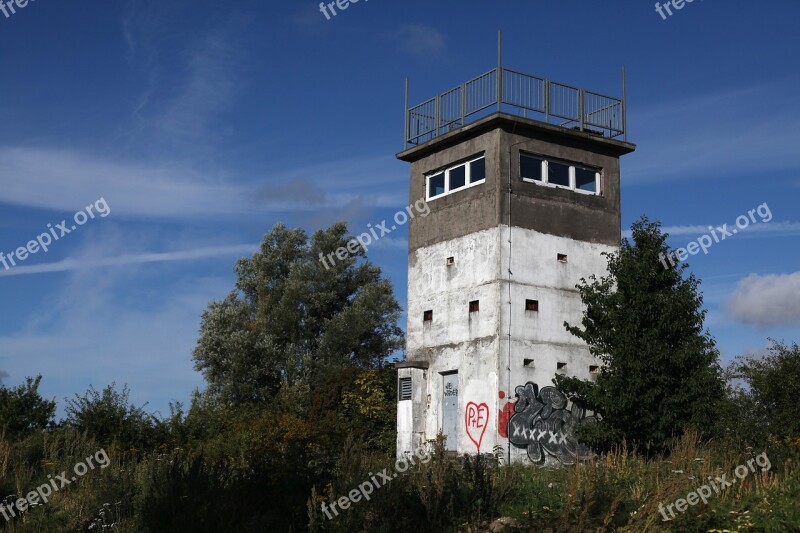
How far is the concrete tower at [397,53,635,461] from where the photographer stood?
90.5ft

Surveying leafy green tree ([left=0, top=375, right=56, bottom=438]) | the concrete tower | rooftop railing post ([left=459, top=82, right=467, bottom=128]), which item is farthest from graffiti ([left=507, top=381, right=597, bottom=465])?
leafy green tree ([left=0, top=375, right=56, bottom=438])

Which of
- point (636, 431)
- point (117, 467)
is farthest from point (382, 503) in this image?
point (636, 431)

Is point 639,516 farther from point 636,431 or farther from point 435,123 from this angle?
point 435,123

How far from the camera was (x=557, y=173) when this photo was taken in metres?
29.8

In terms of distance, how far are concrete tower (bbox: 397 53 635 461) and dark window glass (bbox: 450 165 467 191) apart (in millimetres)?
34

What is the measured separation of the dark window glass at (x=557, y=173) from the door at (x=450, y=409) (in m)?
7.11

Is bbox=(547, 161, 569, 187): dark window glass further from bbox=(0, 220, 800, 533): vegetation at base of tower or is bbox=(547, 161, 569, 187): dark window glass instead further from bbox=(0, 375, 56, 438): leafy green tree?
bbox=(0, 375, 56, 438): leafy green tree

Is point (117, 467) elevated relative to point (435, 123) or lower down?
lower down

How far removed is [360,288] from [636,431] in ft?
87.7

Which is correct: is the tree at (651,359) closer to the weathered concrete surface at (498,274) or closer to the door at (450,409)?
the weathered concrete surface at (498,274)

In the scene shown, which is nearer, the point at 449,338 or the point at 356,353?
the point at 449,338

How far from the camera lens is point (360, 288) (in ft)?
166

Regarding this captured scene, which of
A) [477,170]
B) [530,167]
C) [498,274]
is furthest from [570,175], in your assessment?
[498,274]

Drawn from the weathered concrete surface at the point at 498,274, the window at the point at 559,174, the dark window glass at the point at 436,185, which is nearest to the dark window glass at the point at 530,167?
the window at the point at 559,174
